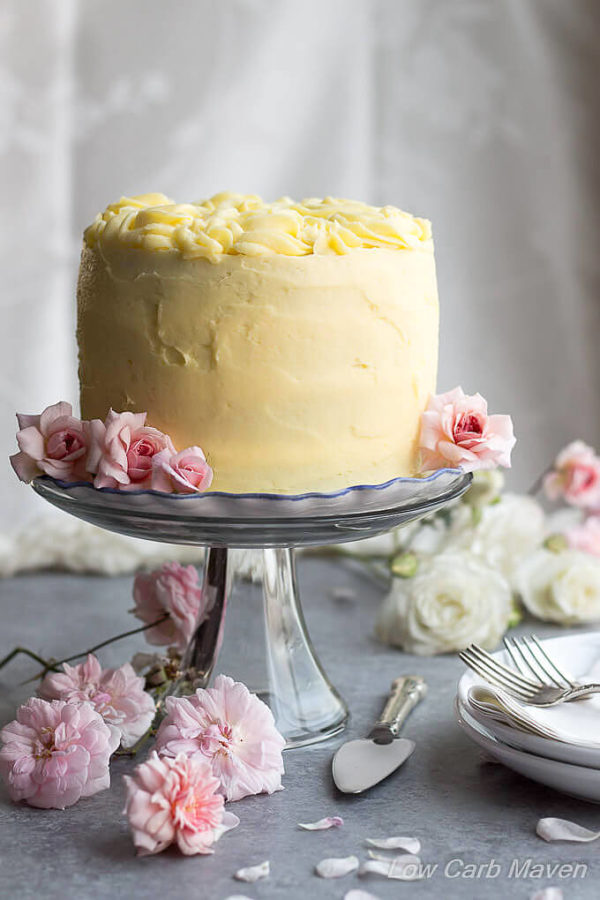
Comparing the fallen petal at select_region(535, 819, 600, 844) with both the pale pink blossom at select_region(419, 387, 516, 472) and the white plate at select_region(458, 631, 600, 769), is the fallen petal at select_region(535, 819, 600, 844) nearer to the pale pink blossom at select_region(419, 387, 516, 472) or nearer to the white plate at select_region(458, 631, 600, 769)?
the white plate at select_region(458, 631, 600, 769)

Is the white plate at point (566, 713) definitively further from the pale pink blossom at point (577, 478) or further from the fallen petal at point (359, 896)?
the pale pink blossom at point (577, 478)

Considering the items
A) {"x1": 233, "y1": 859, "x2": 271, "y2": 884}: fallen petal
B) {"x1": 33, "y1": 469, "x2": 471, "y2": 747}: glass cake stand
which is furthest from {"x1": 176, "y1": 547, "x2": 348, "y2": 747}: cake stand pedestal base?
{"x1": 233, "y1": 859, "x2": 271, "y2": 884}: fallen petal

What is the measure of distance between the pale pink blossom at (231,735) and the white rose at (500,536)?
0.60 m

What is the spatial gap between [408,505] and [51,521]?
909 mm

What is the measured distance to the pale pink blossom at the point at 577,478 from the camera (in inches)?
60.1

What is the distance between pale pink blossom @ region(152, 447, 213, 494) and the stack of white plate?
0.90 ft

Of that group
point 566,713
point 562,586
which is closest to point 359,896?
point 566,713

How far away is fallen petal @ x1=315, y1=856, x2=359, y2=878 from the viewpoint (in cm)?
83

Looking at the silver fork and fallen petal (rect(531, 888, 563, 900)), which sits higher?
the silver fork

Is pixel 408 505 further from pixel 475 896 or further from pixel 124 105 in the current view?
pixel 124 105

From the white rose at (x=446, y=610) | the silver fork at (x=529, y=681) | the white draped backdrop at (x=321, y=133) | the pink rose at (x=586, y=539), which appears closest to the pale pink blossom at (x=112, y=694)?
the silver fork at (x=529, y=681)

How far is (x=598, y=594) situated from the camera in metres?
1.39

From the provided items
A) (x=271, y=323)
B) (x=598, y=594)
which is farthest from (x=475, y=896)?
(x=598, y=594)

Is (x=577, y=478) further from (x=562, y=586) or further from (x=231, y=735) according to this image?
(x=231, y=735)
